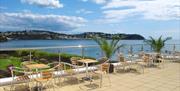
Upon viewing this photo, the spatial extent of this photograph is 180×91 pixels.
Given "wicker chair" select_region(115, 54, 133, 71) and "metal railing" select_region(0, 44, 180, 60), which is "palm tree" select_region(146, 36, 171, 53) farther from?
"wicker chair" select_region(115, 54, 133, 71)

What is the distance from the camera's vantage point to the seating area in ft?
20.7

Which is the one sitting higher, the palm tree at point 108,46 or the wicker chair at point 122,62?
the palm tree at point 108,46

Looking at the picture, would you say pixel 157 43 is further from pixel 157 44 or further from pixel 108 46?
pixel 108 46

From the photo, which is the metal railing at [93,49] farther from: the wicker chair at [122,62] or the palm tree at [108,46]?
the wicker chair at [122,62]

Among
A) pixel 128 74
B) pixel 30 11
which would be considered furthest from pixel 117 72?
pixel 30 11

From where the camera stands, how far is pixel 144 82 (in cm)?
737

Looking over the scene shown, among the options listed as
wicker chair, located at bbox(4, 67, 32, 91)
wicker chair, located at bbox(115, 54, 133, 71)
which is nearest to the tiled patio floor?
wicker chair, located at bbox(115, 54, 133, 71)

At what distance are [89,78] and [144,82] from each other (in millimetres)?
1746

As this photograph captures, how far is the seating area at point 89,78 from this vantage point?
631 centimetres

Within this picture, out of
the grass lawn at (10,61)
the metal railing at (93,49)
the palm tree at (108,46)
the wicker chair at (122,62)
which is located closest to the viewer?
the metal railing at (93,49)

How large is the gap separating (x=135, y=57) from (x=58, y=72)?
155 inches

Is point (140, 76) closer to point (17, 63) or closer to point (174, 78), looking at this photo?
point (174, 78)

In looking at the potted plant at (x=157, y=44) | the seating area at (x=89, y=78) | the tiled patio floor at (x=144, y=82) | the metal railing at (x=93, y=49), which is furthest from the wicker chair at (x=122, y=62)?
the potted plant at (x=157, y=44)

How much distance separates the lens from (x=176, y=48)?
13117 millimetres
